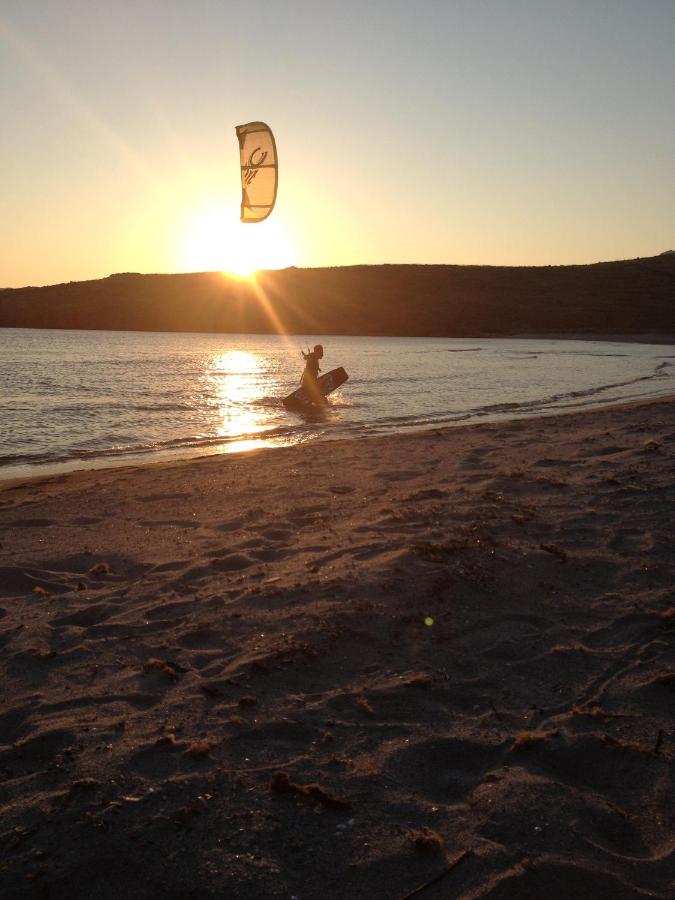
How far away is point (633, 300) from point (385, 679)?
84100 mm

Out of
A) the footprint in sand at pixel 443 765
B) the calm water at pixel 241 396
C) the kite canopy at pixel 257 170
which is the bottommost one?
the footprint in sand at pixel 443 765

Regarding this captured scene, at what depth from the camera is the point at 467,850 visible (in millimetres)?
2844

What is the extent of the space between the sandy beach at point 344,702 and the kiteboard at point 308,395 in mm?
12588

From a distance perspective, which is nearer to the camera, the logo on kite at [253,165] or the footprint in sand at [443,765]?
the footprint in sand at [443,765]

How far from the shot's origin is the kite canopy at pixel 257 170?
441 inches

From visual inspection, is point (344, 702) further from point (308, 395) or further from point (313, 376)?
point (308, 395)

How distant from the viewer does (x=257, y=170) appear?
1138 cm

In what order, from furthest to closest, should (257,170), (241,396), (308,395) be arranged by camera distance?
(241,396)
(308,395)
(257,170)

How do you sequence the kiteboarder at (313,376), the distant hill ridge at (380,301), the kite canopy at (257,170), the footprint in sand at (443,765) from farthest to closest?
the distant hill ridge at (380,301)
the kiteboarder at (313,376)
the kite canopy at (257,170)
the footprint in sand at (443,765)

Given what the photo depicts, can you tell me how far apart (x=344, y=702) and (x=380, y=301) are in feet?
274

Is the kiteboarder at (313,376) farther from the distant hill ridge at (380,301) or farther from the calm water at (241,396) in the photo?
the distant hill ridge at (380,301)

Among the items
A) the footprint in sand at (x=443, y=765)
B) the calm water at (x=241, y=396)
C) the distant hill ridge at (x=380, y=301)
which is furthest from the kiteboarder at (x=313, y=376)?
the distant hill ridge at (x=380, y=301)

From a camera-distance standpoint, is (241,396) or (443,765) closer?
(443,765)

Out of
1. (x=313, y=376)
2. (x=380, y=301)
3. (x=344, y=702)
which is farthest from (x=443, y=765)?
(x=380, y=301)
